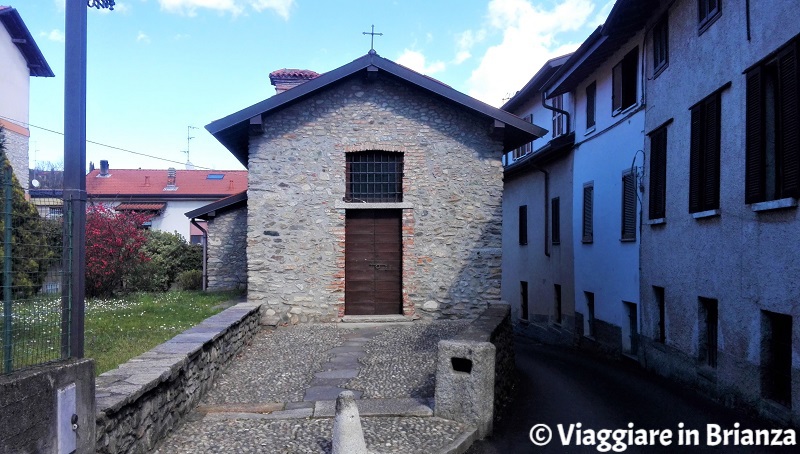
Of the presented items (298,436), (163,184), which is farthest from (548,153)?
(163,184)

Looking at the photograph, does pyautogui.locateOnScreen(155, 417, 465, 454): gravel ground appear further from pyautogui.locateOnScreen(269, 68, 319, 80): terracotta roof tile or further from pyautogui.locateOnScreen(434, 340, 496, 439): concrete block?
pyautogui.locateOnScreen(269, 68, 319, 80): terracotta roof tile

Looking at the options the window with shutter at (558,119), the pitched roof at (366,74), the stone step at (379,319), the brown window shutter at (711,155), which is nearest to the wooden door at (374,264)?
the stone step at (379,319)

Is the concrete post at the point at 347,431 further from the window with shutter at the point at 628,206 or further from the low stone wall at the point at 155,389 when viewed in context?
the window with shutter at the point at 628,206

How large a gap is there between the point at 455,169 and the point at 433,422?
23.0 feet

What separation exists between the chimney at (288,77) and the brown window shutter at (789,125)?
533 inches

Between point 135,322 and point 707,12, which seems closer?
point 707,12

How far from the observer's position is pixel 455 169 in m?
12.7

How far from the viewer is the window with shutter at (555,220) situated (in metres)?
18.3

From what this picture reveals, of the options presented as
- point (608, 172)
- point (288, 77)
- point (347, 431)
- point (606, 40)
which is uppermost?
point (288, 77)

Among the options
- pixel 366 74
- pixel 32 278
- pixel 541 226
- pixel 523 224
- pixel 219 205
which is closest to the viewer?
pixel 32 278

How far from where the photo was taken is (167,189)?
132 ft

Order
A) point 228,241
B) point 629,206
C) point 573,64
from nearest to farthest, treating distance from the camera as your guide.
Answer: point 629,206 < point 573,64 < point 228,241

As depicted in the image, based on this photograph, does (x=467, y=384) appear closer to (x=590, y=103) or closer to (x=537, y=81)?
(x=590, y=103)

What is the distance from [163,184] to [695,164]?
36.3m
